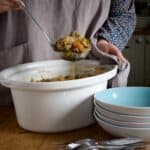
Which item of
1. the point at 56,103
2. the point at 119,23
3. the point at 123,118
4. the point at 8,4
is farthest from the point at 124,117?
the point at 119,23

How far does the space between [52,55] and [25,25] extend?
0.38ft

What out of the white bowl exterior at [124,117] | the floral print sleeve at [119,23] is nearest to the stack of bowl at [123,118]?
the white bowl exterior at [124,117]

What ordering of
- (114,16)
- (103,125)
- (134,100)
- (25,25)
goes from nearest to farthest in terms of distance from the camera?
(103,125) → (134,100) → (25,25) → (114,16)

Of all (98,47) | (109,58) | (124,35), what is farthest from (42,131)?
(124,35)

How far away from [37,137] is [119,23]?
0.56 meters

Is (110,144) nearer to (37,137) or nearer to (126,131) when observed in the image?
(126,131)

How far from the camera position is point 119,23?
118 cm

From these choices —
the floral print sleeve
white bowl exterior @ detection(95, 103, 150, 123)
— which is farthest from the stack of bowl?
the floral print sleeve

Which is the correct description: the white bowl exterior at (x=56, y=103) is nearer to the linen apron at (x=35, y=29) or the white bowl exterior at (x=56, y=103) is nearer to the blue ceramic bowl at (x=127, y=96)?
the blue ceramic bowl at (x=127, y=96)

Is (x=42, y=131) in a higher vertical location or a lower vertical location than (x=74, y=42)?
lower

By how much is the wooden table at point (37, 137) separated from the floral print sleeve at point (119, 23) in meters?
A: 0.41

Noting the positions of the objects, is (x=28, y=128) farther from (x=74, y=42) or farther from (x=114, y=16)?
(x=114, y=16)

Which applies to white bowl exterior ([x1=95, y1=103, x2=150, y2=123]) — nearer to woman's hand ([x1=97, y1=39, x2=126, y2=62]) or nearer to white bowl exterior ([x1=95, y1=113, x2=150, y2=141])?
white bowl exterior ([x1=95, y1=113, x2=150, y2=141])

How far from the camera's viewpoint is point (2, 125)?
0.83 m
